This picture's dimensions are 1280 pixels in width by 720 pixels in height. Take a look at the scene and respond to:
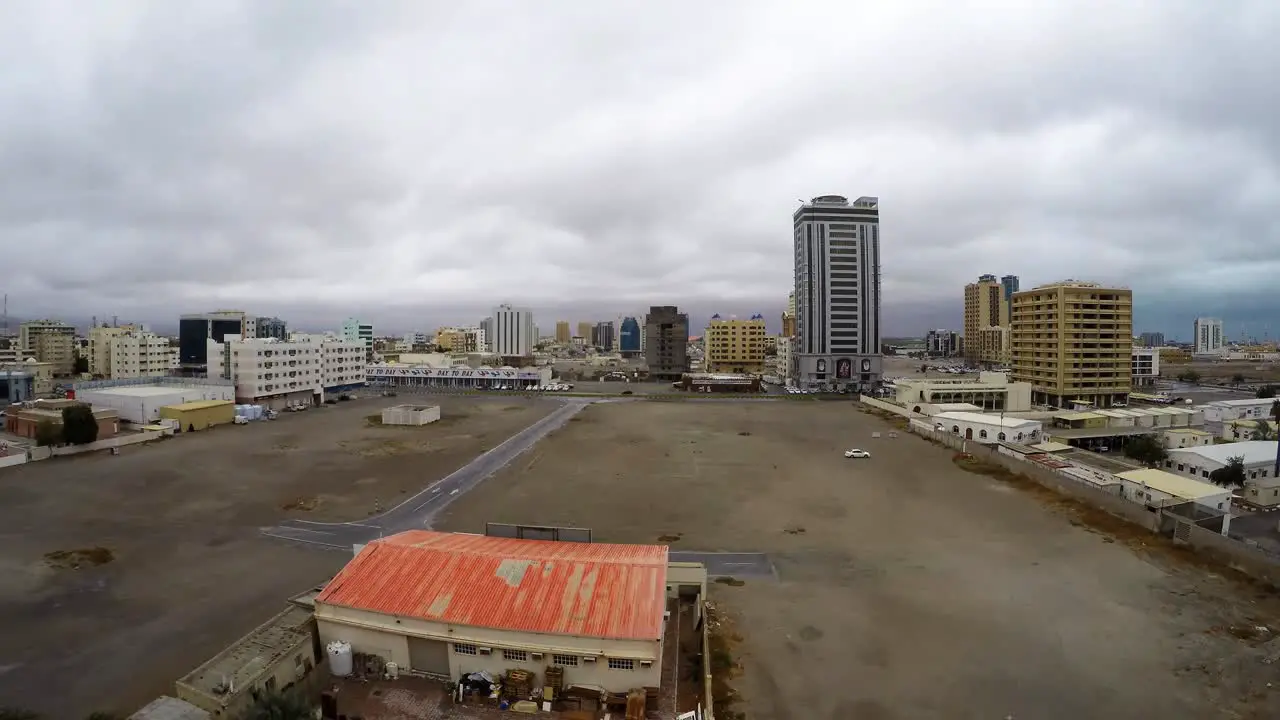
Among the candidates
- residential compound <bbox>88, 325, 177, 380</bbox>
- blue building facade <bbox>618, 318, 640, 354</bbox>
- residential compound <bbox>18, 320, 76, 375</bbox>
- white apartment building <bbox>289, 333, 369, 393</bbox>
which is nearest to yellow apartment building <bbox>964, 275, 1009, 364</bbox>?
blue building facade <bbox>618, 318, 640, 354</bbox>

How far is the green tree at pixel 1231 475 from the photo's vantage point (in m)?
23.4

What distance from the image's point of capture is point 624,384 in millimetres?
77188

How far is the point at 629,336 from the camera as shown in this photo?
168m

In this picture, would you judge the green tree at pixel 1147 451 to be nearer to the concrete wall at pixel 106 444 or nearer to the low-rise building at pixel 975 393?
the low-rise building at pixel 975 393

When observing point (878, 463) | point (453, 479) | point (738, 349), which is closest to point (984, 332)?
point (738, 349)

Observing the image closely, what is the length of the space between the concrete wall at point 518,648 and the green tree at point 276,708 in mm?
1807

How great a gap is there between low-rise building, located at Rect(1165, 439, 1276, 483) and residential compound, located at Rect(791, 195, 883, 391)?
36113mm

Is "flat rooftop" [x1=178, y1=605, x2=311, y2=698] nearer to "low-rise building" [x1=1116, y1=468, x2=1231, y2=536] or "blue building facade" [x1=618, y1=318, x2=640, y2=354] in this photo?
"low-rise building" [x1=1116, y1=468, x2=1231, y2=536]

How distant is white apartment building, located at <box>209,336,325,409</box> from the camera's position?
45.5 m

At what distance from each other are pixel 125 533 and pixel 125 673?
9905 mm

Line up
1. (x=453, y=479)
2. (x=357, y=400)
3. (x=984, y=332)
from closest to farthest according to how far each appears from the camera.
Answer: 1. (x=453, y=479)
2. (x=357, y=400)
3. (x=984, y=332)

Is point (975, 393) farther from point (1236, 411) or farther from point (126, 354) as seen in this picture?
point (126, 354)

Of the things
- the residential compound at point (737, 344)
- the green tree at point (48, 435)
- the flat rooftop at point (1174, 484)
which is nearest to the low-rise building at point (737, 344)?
the residential compound at point (737, 344)

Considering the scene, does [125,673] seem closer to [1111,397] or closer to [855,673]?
[855,673]
